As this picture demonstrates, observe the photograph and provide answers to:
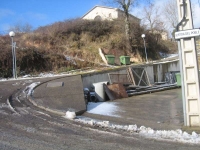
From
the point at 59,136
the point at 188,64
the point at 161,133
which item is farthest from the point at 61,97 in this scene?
the point at 188,64

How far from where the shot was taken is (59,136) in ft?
16.9

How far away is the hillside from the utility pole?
16418 millimetres

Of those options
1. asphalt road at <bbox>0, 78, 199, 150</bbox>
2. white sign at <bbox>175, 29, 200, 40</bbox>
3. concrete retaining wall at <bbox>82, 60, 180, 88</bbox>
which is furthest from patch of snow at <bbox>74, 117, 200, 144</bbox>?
concrete retaining wall at <bbox>82, 60, 180, 88</bbox>

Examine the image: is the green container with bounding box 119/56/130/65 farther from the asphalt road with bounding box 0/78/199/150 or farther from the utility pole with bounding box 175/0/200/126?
the asphalt road with bounding box 0/78/199/150

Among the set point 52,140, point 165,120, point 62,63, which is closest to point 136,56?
point 62,63

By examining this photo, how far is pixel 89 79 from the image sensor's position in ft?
46.6

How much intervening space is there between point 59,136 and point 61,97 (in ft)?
14.3

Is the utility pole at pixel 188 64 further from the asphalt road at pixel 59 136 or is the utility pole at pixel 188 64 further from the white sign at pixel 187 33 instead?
the asphalt road at pixel 59 136

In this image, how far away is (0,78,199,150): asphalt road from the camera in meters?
4.57

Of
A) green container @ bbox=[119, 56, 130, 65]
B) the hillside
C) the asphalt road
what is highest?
the hillside

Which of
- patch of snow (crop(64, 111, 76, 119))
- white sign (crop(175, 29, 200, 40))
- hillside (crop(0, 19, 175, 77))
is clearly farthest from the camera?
hillside (crop(0, 19, 175, 77))

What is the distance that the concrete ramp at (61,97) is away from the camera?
808 centimetres

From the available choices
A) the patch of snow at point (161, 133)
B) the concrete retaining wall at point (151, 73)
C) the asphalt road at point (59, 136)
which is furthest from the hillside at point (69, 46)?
the patch of snow at point (161, 133)

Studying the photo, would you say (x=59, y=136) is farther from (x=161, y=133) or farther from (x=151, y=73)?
(x=151, y=73)
